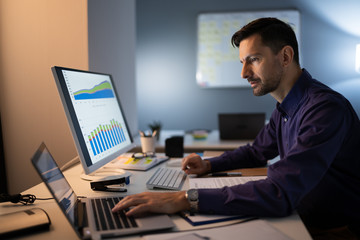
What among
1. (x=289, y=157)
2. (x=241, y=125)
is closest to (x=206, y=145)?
(x=241, y=125)

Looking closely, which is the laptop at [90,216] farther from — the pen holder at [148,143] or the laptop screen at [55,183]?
the pen holder at [148,143]

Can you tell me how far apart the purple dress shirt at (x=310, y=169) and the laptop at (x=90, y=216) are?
0.17 meters

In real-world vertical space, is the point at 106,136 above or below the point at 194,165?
above

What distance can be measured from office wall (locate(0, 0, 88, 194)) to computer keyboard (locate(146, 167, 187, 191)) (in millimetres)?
631

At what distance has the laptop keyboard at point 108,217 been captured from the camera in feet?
2.60

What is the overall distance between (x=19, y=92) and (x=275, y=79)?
1381 mm

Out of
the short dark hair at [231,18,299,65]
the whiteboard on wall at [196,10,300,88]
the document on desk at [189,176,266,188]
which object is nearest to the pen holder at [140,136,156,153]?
the document on desk at [189,176,266,188]

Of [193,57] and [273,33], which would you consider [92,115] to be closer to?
[273,33]

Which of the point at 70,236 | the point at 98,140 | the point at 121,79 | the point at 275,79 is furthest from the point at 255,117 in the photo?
the point at 70,236

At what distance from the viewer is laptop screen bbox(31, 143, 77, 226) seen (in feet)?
2.39

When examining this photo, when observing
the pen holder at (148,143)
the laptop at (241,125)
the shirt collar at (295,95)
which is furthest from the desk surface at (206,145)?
the shirt collar at (295,95)

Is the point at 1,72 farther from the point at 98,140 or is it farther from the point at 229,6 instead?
the point at 229,6

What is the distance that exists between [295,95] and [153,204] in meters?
0.69

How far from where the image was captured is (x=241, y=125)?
254 centimetres
